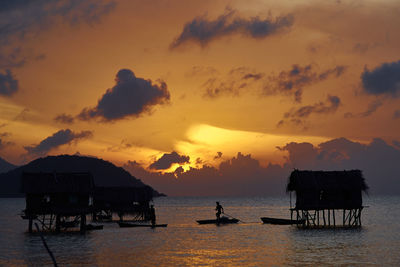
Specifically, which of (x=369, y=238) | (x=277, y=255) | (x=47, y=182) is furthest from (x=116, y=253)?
(x=369, y=238)

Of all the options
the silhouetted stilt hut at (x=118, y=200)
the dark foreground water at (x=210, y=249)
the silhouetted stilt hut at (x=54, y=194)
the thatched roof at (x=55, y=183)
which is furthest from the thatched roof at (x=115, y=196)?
the silhouetted stilt hut at (x=54, y=194)

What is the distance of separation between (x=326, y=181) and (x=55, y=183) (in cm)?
2907

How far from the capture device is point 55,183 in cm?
5538

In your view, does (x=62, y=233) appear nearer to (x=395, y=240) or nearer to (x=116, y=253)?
(x=116, y=253)

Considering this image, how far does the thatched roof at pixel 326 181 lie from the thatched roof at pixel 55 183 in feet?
72.6

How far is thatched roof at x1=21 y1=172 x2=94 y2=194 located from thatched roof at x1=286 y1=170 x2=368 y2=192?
2212cm

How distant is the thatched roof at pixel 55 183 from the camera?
180 feet

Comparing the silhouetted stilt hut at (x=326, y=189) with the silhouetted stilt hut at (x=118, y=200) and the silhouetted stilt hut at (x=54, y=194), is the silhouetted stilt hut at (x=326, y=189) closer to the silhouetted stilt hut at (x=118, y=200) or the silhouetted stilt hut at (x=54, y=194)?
the silhouetted stilt hut at (x=54, y=194)

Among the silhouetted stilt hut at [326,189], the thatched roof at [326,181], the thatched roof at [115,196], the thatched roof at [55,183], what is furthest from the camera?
the thatched roof at [115,196]

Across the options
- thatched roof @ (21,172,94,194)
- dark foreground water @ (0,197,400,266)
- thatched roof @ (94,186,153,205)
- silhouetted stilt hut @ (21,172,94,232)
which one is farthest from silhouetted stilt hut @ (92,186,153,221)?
silhouetted stilt hut @ (21,172,94,232)

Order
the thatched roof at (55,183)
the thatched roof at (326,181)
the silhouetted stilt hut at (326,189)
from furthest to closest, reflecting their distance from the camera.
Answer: the silhouetted stilt hut at (326,189)
the thatched roof at (326,181)
the thatched roof at (55,183)

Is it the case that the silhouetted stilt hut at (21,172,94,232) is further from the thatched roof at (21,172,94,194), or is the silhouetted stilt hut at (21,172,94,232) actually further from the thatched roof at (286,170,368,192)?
the thatched roof at (286,170,368,192)

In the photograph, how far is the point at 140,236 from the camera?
186 ft

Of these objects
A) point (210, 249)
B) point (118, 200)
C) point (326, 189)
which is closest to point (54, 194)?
point (210, 249)
